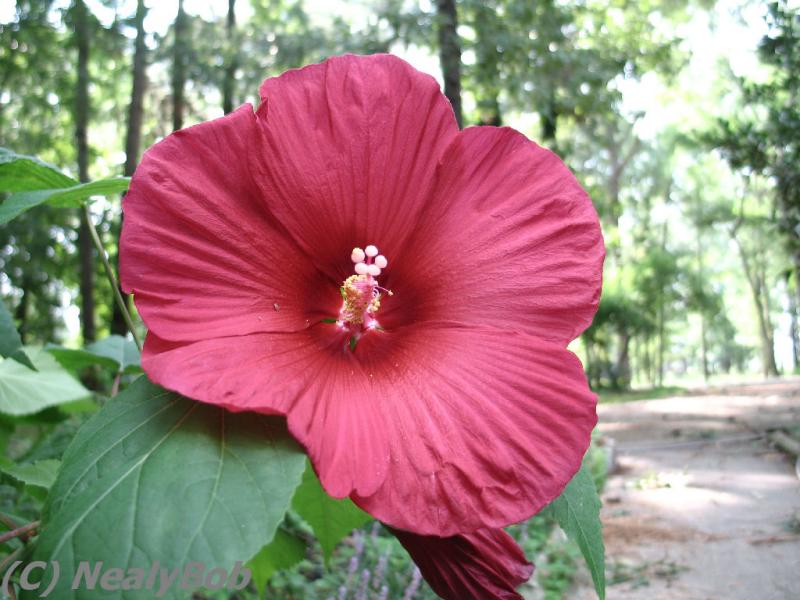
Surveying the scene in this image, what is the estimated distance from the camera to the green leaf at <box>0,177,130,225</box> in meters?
0.58

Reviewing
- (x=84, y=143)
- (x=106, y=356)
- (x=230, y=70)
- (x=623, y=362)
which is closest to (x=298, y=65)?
(x=230, y=70)

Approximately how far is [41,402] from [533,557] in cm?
354

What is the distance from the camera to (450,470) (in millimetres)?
418

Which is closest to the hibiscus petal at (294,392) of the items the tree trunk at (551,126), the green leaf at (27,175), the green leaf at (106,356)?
the green leaf at (27,175)

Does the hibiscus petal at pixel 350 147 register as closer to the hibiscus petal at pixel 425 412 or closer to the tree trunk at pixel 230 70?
the hibiscus petal at pixel 425 412

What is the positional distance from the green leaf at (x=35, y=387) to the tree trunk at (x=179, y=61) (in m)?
8.42

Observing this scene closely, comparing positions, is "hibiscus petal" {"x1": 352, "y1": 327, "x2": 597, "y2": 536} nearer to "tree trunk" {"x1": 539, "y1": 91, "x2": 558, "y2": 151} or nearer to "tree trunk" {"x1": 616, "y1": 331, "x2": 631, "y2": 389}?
"tree trunk" {"x1": 539, "y1": 91, "x2": 558, "y2": 151}

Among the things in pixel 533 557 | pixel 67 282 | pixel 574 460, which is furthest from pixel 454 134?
pixel 67 282

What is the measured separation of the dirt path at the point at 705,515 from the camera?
302cm

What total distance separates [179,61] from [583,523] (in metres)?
9.53

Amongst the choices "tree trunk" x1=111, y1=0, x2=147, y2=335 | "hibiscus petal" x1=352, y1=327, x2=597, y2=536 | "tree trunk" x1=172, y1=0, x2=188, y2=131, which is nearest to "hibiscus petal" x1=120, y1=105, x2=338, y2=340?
A: "hibiscus petal" x1=352, y1=327, x2=597, y2=536

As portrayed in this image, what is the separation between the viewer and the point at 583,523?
542 mm

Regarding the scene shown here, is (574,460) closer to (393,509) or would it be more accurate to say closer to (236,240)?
(393,509)

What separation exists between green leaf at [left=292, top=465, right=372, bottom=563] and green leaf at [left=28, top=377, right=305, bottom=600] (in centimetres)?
22
